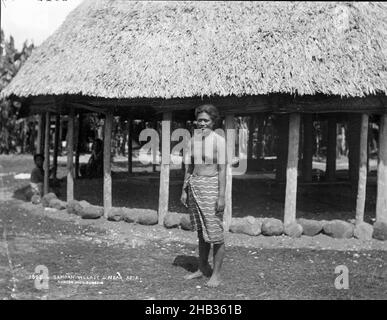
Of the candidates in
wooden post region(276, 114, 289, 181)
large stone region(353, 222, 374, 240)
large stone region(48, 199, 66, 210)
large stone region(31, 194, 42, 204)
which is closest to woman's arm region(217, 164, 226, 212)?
large stone region(353, 222, 374, 240)

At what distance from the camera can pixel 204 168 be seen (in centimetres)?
517

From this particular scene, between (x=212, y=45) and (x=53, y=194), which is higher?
(x=212, y=45)

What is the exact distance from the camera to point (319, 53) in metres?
7.92

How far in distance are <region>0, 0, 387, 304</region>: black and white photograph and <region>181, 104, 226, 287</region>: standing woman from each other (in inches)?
0.6

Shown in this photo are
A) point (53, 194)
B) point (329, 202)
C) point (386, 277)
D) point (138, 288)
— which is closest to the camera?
point (138, 288)

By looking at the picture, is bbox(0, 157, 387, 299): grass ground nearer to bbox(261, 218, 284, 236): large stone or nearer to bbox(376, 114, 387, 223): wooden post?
bbox(261, 218, 284, 236): large stone

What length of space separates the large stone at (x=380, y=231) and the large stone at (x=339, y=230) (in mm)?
371

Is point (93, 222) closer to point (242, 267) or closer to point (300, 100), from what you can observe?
point (242, 267)

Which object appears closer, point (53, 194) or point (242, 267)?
A: point (242, 267)

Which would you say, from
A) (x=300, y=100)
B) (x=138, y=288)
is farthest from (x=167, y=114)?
(x=138, y=288)

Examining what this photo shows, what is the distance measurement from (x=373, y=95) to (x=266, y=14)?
252cm

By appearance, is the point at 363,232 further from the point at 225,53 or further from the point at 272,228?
the point at 225,53

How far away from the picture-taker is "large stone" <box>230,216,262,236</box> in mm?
7859

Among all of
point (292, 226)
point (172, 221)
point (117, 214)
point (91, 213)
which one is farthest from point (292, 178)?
point (91, 213)
